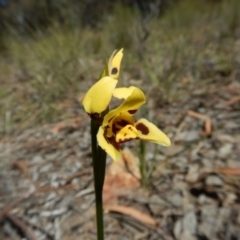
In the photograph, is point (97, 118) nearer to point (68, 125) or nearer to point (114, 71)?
point (114, 71)

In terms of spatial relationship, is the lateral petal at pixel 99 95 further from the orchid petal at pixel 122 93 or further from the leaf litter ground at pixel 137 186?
the leaf litter ground at pixel 137 186

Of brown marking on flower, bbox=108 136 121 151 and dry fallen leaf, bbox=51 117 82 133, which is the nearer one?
brown marking on flower, bbox=108 136 121 151

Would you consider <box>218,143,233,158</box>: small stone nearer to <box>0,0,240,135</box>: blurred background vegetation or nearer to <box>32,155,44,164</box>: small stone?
<box>0,0,240,135</box>: blurred background vegetation

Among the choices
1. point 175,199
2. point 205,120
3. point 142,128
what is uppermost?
point 142,128

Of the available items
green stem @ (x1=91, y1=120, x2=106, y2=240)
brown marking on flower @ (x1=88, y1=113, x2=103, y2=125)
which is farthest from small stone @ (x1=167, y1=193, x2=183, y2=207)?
brown marking on flower @ (x1=88, y1=113, x2=103, y2=125)

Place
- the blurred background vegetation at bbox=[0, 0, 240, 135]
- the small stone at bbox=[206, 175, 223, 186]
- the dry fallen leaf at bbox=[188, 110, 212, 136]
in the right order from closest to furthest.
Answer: the small stone at bbox=[206, 175, 223, 186] < the dry fallen leaf at bbox=[188, 110, 212, 136] < the blurred background vegetation at bbox=[0, 0, 240, 135]

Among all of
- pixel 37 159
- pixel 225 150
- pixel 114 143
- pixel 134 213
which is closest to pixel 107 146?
pixel 114 143

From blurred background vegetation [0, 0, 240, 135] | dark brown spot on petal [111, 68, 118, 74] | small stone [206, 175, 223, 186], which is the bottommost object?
small stone [206, 175, 223, 186]

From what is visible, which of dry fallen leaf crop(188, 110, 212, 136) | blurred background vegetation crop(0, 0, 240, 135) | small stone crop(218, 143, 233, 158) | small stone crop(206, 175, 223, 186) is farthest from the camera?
blurred background vegetation crop(0, 0, 240, 135)

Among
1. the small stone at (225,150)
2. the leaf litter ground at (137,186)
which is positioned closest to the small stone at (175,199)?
the leaf litter ground at (137,186)
